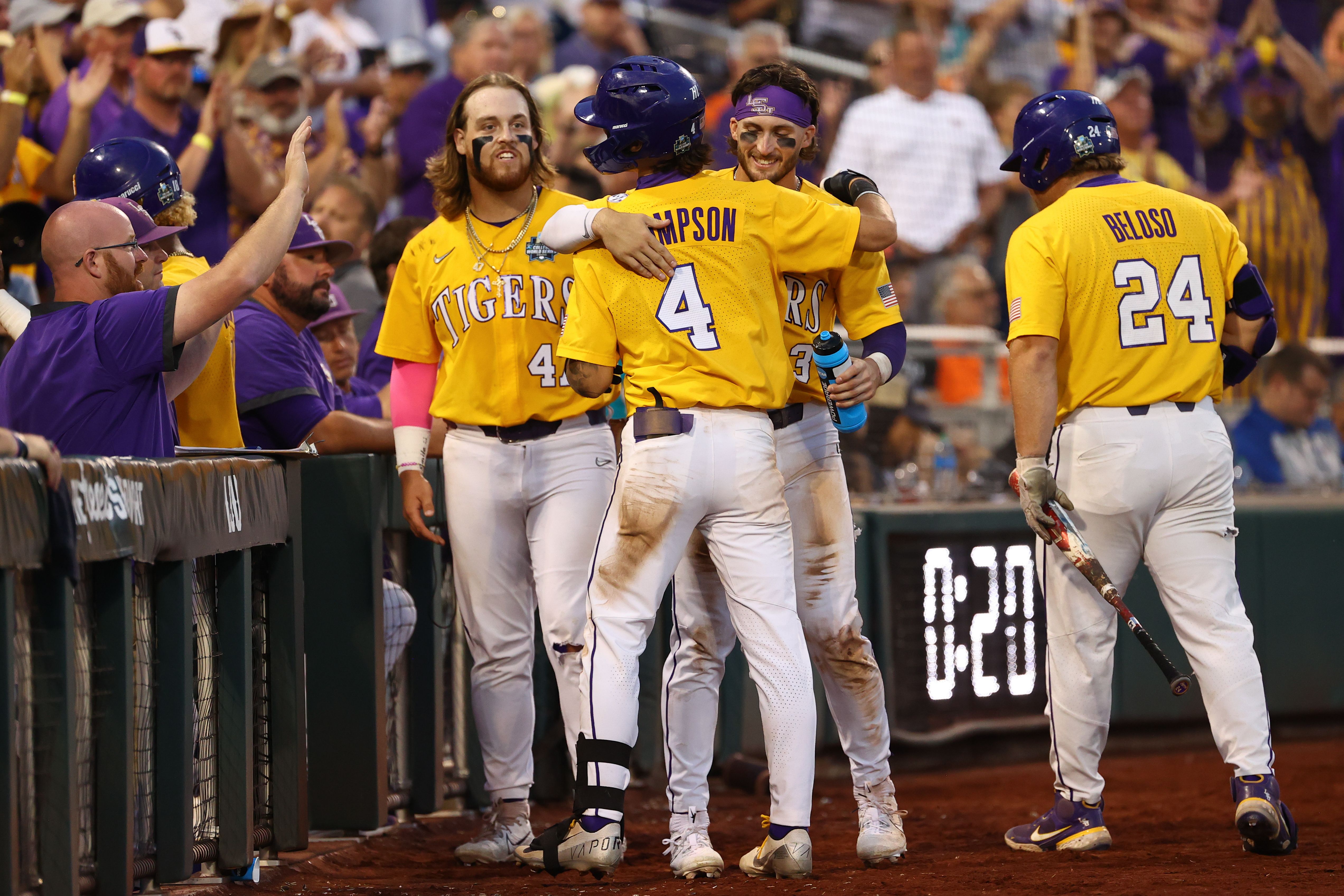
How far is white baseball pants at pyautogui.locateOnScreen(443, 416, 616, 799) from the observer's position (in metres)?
4.80

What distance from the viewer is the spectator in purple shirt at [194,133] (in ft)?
23.6

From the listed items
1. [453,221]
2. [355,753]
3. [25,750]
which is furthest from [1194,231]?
[25,750]

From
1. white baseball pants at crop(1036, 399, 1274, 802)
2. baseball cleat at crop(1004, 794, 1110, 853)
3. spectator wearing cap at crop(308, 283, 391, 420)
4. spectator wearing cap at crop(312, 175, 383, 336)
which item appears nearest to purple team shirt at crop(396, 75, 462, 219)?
spectator wearing cap at crop(312, 175, 383, 336)

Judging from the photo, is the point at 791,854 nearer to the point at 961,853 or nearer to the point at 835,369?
the point at 961,853

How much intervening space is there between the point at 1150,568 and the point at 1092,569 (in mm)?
308

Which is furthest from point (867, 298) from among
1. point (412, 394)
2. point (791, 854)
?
point (791, 854)

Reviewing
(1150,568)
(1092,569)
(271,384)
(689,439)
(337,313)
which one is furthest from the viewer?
(337,313)

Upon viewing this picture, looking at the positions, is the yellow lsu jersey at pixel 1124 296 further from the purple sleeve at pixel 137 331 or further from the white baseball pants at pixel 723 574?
the purple sleeve at pixel 137 331

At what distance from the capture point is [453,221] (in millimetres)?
4980

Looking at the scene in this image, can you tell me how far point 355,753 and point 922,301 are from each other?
553cm

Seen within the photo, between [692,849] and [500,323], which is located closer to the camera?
[692,849]

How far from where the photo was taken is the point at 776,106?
14.9 feet

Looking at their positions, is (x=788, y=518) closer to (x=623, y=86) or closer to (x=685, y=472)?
(x=685, y=472)

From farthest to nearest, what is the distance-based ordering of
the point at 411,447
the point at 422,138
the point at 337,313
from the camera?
the point at 422,138 → the point at 337,313 → the point at 411,447
